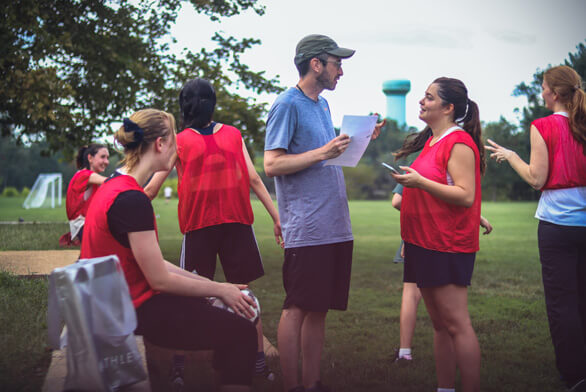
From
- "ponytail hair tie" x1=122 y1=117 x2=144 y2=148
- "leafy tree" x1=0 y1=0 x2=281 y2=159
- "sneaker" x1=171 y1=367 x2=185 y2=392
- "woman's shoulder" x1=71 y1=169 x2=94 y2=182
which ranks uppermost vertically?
"leafy tree" x1=0 y1=0 x2=281 y2=159

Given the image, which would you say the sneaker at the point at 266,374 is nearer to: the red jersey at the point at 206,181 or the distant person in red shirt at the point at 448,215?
the red jersey at the point at 206,181

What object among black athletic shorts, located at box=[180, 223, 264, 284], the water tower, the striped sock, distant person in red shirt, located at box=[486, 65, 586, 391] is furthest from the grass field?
the water tower

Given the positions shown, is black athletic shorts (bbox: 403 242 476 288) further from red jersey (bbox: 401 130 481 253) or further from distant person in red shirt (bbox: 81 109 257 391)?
distant person in red shirt (bbox: 81 109 257 391)

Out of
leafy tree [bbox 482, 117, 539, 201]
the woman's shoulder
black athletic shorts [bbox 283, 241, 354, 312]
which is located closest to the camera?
black athletic shorts [bbox 283, 241, 354, 312]

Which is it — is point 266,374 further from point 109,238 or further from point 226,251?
point 109,238

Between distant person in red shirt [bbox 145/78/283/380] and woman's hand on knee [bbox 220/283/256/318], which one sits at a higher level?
distant person in red shirt [bbox 145/78/283/380]

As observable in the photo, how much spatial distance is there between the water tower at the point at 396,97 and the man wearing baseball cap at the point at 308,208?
85902mm

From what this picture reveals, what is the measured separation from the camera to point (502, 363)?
4781 mm

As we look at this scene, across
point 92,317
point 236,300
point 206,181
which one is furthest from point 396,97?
point 92,317

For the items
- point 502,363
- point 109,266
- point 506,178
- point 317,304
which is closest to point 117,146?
point 109,266

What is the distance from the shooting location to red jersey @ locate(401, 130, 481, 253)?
3.33 m

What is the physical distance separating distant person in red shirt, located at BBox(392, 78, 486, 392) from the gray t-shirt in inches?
17.1

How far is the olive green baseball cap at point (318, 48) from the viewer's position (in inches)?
139

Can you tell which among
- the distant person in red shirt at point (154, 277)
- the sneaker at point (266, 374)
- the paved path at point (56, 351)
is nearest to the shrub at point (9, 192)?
the paved path at point (56, 351)
